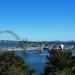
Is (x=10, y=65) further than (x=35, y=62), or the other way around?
(x=35, y=62)

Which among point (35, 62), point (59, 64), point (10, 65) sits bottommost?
point (35, 62)

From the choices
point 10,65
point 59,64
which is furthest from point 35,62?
point 10,65

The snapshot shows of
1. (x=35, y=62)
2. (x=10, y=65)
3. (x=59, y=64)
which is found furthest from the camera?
(x=35, y=62)

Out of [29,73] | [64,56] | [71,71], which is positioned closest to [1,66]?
[29,73]

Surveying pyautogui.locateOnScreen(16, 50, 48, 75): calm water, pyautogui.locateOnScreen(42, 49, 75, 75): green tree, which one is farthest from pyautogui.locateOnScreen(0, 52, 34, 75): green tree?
pyautogui.locateOnScreen(16, 50, 48, 75): calm water

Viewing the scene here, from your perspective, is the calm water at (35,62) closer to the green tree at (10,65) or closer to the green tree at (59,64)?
the green tree at (59,64)

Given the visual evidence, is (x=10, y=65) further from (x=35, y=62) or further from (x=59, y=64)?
(x=35, y=62)

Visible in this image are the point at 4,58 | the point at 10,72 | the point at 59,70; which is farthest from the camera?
the point at 59,70

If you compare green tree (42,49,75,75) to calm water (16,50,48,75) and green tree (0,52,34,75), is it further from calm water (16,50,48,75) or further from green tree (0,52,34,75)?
calm water (16,50,48,75)

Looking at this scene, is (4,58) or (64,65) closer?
(4,58)

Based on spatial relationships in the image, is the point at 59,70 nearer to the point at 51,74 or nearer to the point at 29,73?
the point at 51,74

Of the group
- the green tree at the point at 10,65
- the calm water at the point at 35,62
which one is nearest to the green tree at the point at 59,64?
the green tree at the point at 10,65
